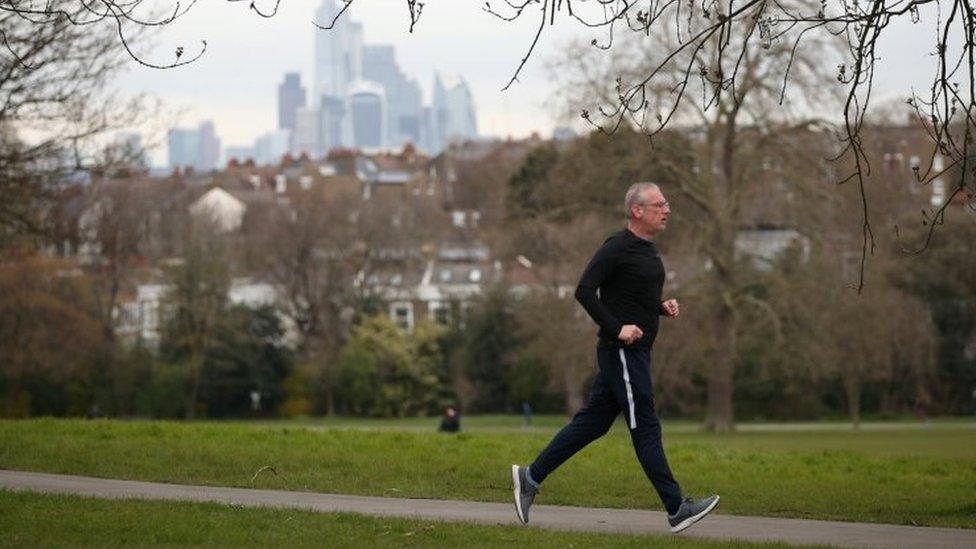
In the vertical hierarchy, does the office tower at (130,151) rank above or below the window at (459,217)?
below

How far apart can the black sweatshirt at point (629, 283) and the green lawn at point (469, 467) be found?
7.86 ft

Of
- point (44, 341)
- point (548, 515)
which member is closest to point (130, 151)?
point (548, 515)

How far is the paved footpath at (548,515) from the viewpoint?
39.0 ft

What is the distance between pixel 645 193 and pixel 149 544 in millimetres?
3977

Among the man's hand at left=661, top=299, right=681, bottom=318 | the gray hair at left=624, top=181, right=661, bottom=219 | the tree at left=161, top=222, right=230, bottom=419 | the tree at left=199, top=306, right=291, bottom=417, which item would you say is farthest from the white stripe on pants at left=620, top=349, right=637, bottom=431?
the tree at left=161, top=222, right=230, bottom=419

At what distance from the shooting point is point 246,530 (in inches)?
439

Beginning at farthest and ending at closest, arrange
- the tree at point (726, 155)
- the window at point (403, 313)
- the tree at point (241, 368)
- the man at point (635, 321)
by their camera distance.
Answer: the window at point (403, 313) → the tree at point (241, 368) → the tree at point (726, 155) → the man at point (635, 321)

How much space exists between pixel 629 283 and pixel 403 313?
92.9m

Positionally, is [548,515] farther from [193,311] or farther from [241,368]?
[193,311]

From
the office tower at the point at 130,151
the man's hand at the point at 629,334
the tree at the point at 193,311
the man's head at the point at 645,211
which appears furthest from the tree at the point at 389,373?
the man's hand at the point at 629,334

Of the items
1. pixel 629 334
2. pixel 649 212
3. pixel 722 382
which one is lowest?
pixel 722 382

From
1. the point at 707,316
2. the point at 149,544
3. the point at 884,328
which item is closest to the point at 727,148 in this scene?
the point at 707,316

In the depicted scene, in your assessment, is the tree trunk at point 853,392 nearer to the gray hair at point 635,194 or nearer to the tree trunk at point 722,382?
the tree trunk at point 722,382

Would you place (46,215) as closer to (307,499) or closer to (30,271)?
(307,499)
